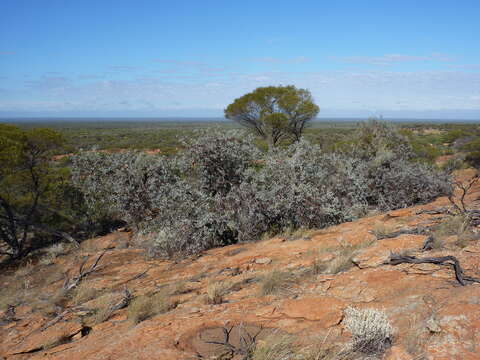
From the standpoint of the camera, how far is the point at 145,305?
14.5ft

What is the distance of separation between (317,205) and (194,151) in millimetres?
3920

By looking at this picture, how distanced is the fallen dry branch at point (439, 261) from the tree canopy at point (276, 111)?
17.2 meters

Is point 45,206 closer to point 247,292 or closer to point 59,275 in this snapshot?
point 59,275

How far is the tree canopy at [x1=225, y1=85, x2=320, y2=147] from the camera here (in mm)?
21312

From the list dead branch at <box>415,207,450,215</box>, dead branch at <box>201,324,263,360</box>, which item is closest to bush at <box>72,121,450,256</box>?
dead branch at <box>415,207,450,215</box>

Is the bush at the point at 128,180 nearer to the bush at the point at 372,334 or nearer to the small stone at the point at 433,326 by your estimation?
the bush at the point at 372,334

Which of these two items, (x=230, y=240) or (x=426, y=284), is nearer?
(x=426, y=284)

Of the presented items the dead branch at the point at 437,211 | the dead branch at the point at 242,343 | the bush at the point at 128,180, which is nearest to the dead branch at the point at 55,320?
the dead branch at the point at 242,343

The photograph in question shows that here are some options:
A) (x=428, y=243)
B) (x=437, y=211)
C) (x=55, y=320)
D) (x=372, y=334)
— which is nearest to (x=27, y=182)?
(x=55, y=320)

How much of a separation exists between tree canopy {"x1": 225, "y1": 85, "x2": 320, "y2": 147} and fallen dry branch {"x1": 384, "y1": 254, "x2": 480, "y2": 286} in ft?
56.5

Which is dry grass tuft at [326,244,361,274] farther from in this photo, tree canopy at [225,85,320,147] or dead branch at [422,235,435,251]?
tree canopy at [225,85,320,147]

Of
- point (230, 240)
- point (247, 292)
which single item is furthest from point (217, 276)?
point (230, 240)

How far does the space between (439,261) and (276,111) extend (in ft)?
60.7

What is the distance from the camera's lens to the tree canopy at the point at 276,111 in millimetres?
21312
